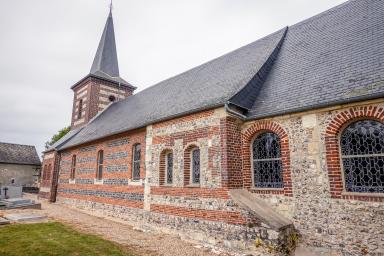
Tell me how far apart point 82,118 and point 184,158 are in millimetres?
15373

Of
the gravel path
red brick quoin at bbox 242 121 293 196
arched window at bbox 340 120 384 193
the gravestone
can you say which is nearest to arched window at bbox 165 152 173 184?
the gravel path

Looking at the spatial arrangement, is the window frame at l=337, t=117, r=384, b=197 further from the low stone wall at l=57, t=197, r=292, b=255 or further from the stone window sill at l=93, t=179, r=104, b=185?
the stone window sill at l=93, t=179, r=104, b=185

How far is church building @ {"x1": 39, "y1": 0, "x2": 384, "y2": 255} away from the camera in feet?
18.4

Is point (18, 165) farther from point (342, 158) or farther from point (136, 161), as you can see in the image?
point (342, 158)

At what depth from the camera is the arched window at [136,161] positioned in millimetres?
10945

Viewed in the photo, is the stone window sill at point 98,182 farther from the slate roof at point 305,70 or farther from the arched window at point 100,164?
the slate roof at point 305,70

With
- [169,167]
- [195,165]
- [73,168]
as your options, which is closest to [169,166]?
[169,167]

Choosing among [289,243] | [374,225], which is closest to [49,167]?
[289,243]

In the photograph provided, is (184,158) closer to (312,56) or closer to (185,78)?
(312,56)

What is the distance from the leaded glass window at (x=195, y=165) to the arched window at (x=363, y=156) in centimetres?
404

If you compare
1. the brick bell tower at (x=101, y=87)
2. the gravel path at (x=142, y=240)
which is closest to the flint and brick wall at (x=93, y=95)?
the brick bell tower at (x=101, y=87)

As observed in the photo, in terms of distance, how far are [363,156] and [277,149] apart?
6.64 ft

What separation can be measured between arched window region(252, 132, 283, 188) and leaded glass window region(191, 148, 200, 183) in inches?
69.7

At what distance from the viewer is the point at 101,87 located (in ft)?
67.8
